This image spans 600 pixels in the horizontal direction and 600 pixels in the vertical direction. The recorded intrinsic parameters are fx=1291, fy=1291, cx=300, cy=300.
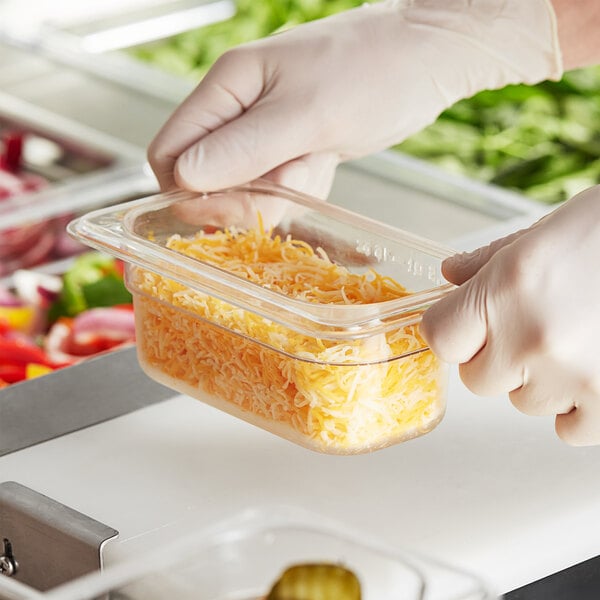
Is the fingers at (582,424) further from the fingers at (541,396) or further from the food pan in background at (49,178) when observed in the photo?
the food pan in background at (49,178)

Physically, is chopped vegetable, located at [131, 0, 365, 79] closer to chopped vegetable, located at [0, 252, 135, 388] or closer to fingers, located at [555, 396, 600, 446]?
chopped vegetable, located at [0, 252, 135, 388]

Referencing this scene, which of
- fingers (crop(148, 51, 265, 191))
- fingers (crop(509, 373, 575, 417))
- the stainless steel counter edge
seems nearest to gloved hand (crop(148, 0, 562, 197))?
fingers (crop(148, 51, 265, 191))

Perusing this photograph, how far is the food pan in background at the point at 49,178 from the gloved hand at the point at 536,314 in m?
1.33

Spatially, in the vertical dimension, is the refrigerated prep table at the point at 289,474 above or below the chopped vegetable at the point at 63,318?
above

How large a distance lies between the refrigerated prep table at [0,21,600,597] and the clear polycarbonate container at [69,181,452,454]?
0.11 m

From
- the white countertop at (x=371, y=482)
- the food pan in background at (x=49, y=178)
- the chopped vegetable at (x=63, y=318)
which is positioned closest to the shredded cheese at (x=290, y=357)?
the white countertop at (x=371, y=482)

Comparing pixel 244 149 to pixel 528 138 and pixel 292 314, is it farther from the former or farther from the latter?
pixel 528 138

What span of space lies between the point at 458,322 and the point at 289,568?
1.04 feet

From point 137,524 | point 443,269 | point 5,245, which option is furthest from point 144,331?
point 5,245

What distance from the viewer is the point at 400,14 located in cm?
179

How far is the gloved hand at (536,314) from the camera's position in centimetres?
123

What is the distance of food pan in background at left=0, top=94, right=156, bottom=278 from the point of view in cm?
242

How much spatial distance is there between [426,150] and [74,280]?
106 cm

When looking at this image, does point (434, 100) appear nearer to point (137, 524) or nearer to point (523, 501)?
point (523, 501)
